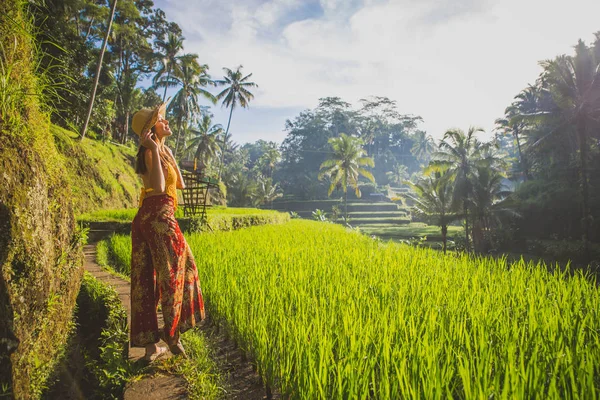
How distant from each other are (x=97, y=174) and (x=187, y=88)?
503 inches

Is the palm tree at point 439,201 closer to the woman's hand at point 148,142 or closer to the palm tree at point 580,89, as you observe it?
Answer: the palm tree at point 580,89

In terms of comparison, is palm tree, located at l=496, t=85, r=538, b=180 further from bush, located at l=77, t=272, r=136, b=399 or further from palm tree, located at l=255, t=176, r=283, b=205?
bush, located at l=77, t=272, r=136, b=399

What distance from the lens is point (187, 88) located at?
21828 millimetres

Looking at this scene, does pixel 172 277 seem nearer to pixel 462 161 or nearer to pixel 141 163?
pixel 141 163

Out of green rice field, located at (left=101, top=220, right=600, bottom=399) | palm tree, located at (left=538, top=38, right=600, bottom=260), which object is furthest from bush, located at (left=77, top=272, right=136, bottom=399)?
palm tree, located at (left=538, top=38, right=600, bottom=260)

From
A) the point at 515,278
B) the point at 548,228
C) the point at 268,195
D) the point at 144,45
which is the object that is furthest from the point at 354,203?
the point at 515,278

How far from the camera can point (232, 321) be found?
2.37 metres

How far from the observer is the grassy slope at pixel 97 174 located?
32.1 ft

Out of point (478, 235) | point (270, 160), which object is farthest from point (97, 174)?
point (270, 160)

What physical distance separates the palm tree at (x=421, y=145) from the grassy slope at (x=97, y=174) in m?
49.0

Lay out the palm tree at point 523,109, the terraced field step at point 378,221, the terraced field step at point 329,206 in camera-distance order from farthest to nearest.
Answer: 1. the terraced field step at point 329,206
2. the terraced field step at point 378,221
3. the palm tree at point 523,109

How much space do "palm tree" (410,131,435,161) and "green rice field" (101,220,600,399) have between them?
54926mm

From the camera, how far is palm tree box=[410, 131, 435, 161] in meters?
55.1

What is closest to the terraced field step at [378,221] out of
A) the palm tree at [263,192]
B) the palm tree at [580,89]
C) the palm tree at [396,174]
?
the palm tree at [263,192]
